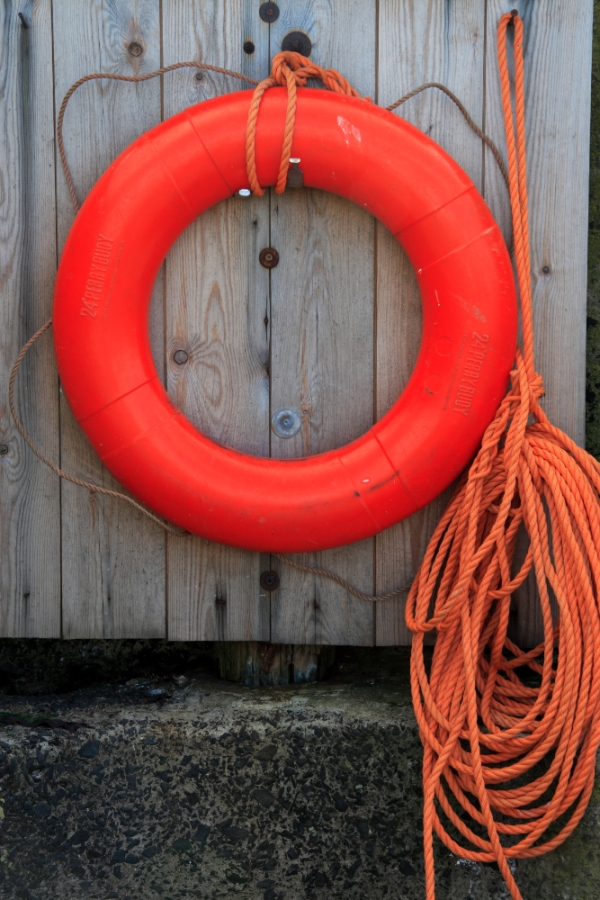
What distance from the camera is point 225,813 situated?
135 cm

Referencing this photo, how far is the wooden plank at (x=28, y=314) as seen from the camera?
1.46 m

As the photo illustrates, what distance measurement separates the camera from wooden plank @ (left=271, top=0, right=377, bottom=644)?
4.68 feet

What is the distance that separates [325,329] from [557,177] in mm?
516

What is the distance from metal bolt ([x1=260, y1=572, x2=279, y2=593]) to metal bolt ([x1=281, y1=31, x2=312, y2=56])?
98 cm

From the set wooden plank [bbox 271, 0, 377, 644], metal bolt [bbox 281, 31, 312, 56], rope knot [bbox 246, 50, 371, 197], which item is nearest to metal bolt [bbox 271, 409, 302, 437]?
wooden plank [bbox 271, 0, 377, 644]

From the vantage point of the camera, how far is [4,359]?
4.95ft

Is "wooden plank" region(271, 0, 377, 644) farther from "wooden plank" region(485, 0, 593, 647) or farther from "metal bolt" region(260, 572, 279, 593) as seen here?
"wooden plank" region(485, 0, 593, 647)

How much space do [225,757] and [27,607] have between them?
50 cm

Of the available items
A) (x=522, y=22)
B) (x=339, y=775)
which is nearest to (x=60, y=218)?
(x=522, y=22)

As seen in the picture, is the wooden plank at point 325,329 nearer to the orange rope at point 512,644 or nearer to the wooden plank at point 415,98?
the wooden plank at point 415,98

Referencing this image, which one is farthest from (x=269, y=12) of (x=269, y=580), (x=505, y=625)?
(x=505, y=625)

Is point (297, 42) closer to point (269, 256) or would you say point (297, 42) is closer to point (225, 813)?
point (269, 256)

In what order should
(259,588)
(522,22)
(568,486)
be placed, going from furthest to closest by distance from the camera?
(259,588)
(522,22)
(568,486)

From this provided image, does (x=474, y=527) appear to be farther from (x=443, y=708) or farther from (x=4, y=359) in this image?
(x=4, y=359)
